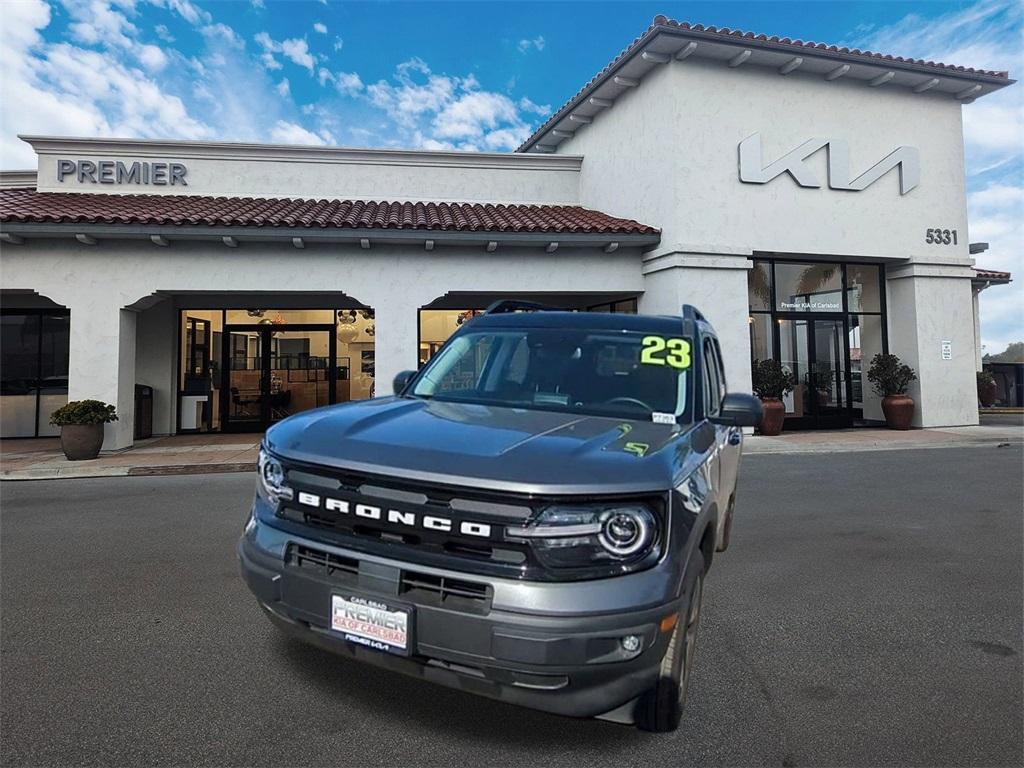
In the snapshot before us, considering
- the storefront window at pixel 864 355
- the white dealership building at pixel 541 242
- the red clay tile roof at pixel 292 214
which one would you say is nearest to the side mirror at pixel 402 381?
the white dealership building at pixel 541 242

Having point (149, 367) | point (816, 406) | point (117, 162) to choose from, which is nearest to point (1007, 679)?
point (816, 406)

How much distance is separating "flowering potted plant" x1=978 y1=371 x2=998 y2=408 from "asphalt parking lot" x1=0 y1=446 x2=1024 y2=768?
1755cm

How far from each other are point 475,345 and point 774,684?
2.43 metres

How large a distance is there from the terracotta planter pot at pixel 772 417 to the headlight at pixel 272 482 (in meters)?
12.0

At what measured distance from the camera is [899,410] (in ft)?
45.4

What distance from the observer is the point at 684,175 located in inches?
494

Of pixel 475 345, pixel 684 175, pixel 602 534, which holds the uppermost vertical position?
pixel 684 175

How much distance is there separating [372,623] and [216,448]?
1066cm

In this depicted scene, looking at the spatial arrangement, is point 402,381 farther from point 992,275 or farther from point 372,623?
point 992,275

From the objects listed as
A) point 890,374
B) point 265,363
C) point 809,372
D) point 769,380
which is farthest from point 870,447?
point 265,363

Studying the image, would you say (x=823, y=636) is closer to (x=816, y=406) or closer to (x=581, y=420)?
(x=581, y=420)

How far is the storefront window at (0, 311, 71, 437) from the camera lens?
13.8 meters

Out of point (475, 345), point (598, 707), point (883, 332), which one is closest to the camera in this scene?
point (598, 707)

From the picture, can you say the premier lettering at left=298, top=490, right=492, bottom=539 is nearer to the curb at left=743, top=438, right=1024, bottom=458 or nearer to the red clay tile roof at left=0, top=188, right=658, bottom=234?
the curb at left=743, top=438, right=1024, bottom=458
